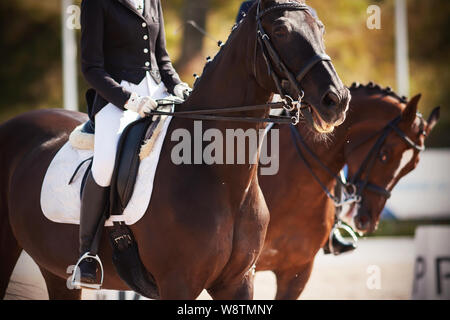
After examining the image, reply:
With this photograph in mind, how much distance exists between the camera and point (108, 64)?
4.13 meters

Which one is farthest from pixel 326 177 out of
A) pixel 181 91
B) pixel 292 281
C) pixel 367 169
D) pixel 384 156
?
pixel 181 91

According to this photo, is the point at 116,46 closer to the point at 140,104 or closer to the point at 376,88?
the point at 140,104

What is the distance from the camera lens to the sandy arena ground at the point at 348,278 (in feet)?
18.9

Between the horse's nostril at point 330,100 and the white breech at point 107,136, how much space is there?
118cm

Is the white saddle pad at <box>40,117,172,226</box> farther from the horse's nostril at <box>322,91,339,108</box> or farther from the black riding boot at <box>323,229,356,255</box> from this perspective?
the black riding boot at <box>323,229,356,255</box>

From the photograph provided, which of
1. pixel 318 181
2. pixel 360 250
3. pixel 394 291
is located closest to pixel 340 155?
pixel 318 181

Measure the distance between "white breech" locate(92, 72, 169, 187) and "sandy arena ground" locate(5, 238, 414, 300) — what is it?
7.42 ft

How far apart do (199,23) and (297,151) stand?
10575 millimetres

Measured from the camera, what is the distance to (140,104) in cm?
380

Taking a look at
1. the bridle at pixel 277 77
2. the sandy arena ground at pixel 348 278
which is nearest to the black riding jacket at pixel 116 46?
the bridle at pixel 277 77

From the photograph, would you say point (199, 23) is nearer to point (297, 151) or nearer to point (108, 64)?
point (297, 151)

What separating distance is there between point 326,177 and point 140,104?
210 centimetres

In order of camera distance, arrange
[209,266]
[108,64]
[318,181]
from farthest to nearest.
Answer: [318,181]
[108,64]
[209,266]

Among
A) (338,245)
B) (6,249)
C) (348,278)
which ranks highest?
(6,249)
